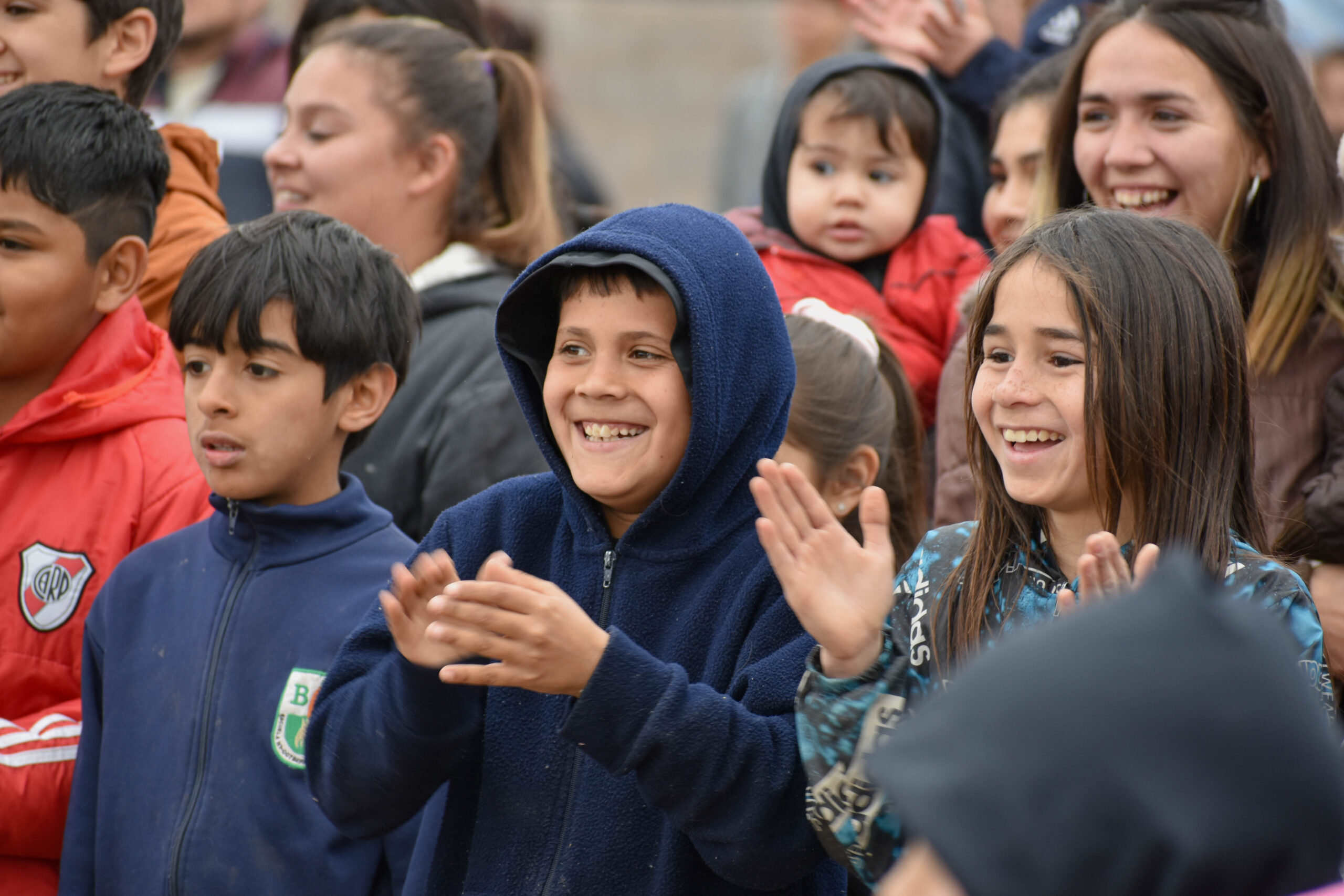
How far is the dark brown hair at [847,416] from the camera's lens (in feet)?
11.4

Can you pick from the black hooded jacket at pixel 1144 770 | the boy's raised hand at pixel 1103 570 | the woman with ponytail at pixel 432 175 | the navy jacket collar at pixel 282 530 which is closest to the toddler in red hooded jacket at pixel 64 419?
the navy jacket collar at pixel 282 530

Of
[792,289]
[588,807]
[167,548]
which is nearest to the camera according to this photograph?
[588,807]

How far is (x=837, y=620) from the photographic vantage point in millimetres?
2227

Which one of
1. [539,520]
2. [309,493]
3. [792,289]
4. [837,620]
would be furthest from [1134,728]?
[792,289]

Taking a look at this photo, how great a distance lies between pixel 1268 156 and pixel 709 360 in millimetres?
1784

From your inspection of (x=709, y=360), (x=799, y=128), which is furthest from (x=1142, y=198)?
(x=709, y=360)

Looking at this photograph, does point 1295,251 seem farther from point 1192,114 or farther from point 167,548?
point 167,548

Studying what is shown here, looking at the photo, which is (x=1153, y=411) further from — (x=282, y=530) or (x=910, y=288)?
(x=910, y=288)

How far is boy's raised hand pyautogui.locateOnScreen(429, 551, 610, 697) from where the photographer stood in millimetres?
2154

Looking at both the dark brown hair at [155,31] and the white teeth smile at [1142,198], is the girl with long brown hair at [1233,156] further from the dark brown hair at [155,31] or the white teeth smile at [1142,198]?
the dark brown hair at [155,31]

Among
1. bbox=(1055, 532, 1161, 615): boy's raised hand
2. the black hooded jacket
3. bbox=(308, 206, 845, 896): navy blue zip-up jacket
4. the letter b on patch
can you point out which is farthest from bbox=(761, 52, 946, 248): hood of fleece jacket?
the black hooded jacket

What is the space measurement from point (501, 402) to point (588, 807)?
1.65m

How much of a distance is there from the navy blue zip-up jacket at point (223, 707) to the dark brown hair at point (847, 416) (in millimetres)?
1005

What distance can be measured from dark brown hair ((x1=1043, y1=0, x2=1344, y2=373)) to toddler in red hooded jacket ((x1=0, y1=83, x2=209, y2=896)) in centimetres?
230
